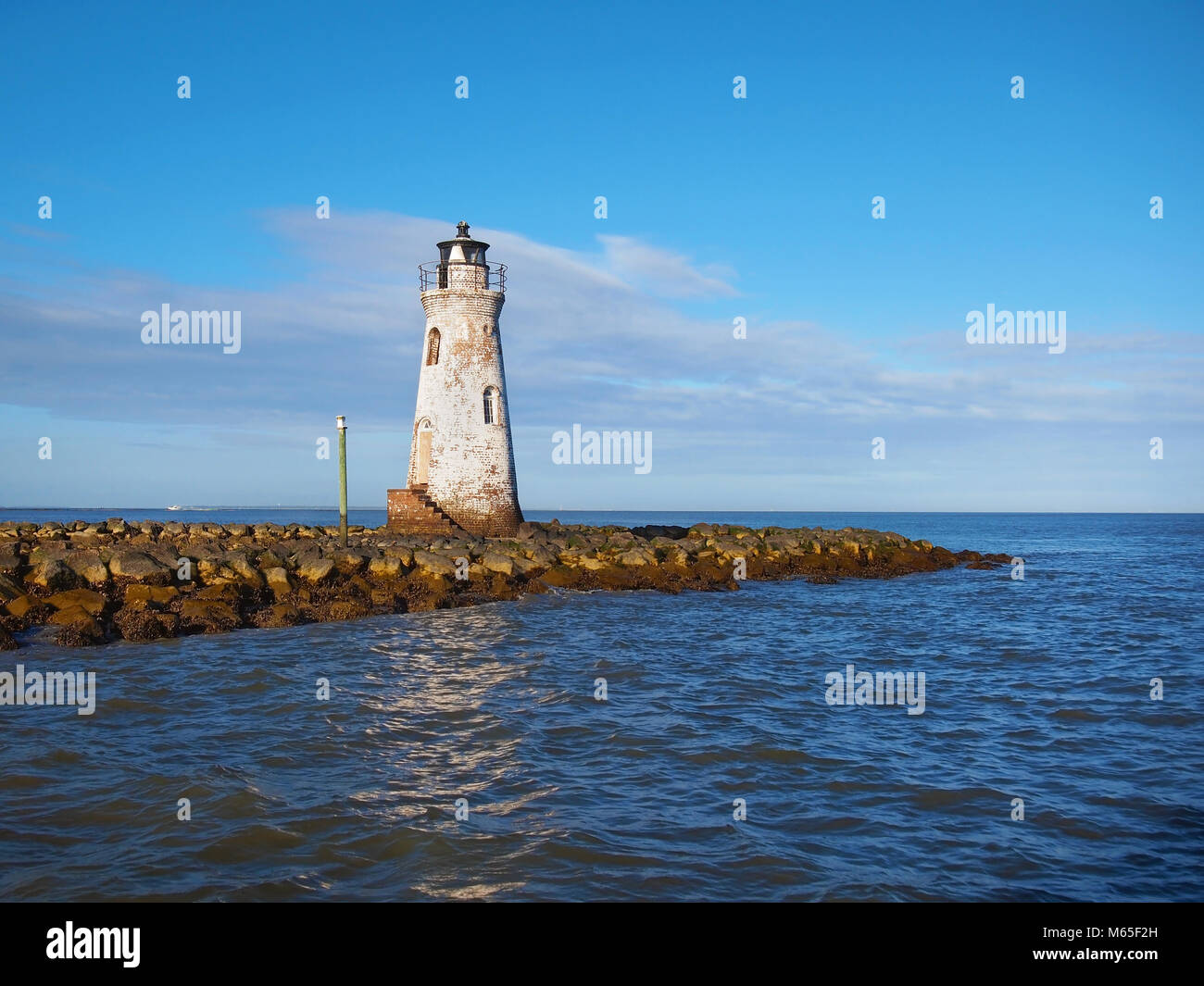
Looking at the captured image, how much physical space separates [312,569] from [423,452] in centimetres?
807

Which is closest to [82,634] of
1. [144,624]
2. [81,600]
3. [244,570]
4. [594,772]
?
[144,624]

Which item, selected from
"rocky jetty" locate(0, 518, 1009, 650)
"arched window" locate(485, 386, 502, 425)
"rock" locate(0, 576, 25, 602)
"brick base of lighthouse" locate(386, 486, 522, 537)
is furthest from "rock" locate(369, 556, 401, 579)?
"rock" locate(0, 576, 25, 602)

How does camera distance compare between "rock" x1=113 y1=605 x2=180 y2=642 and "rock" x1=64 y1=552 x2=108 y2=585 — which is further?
"rock" x1=64 y1=552 x2=108 y2=585

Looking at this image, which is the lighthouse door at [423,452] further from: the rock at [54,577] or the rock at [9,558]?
the rock at [54,577]

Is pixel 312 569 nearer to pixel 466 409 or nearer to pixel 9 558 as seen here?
pixel 9 558

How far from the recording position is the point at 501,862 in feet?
20.9

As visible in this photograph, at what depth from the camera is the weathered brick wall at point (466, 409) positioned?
26047 mm

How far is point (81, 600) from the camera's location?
1541 centimetres

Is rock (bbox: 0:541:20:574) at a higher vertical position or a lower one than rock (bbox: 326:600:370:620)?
higher

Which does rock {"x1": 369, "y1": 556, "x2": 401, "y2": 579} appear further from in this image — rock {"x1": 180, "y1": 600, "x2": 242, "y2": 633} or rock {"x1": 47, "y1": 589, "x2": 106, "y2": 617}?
rock {"x1": 47, "y1": 589, "x2": 106, "y2": 617}

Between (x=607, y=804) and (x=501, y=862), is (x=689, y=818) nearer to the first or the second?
(x=607, y=804)

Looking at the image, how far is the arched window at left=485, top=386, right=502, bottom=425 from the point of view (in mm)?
26445

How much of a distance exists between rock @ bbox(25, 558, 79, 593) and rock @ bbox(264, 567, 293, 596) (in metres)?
3.64
